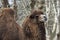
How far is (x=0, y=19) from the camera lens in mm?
4660

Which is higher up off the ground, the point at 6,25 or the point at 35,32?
the point at 6,25

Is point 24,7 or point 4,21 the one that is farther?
point 24,7

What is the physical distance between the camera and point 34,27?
5562 millimetres

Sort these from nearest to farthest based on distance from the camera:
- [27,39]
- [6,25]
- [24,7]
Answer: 1. [6,25]
2. [27,39]
3. [24,7]

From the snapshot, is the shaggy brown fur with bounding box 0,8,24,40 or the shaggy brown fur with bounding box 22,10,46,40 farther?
the shaggy brown fur with bounding box 22,10,46,40

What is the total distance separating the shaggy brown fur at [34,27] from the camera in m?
5.45

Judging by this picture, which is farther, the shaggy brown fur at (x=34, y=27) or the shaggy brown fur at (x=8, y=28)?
the shaggy brown fur at (x=34, y=27)

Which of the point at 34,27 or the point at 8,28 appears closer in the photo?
the point at 8,28

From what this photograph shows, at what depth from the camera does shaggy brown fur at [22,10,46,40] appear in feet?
17.9

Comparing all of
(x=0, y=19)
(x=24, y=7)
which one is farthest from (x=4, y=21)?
(x=24, y=7)

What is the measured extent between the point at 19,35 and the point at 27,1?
18.8 feet

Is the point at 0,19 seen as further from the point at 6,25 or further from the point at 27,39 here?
the point at 27,39

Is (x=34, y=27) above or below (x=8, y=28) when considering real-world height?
below

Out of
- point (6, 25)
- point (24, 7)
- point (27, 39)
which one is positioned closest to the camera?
point (6, 25)
